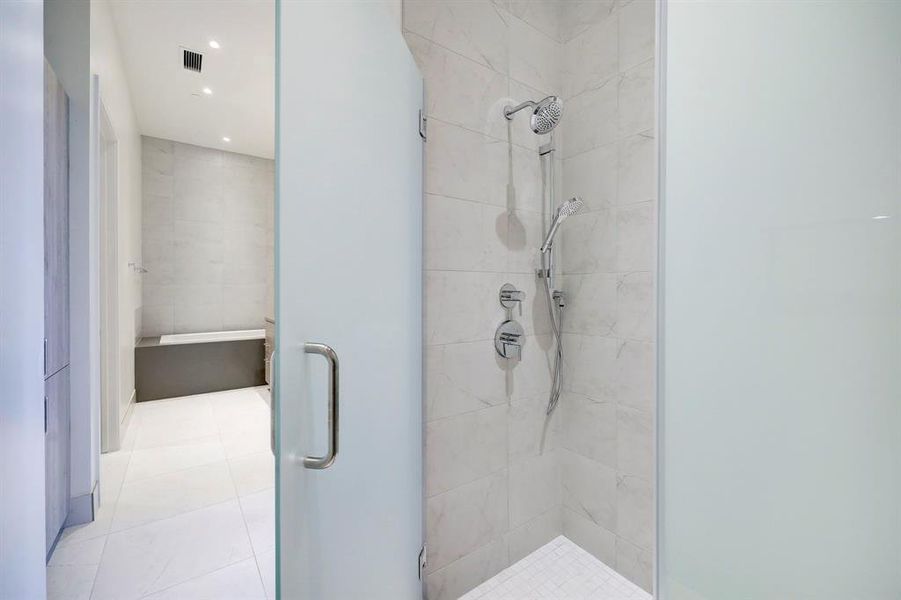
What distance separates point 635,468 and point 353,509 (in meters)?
1.14

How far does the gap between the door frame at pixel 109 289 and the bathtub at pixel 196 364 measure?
1146 millimetres

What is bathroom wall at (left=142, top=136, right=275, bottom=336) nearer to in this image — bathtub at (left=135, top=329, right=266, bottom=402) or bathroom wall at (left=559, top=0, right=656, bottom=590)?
bathtub at (left=135, top=329, right=266, bottom=402)

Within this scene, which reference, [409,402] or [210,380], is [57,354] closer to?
[409,402]

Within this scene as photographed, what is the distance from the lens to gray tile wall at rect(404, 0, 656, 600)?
145cm

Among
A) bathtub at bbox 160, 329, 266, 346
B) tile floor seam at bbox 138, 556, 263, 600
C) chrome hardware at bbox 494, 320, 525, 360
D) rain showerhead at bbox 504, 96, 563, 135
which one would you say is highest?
rain showerhead at bbox 504, 96, 563, 135

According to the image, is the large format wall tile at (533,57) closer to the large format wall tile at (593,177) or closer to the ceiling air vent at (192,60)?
the large format wall tile at (593,177)

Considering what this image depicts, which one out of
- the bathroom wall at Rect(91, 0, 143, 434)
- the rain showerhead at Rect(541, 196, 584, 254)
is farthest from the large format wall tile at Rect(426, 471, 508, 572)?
the bathroom wall at Rect(91, 0, 143, 434)

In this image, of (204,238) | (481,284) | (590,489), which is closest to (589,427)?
(590,489)

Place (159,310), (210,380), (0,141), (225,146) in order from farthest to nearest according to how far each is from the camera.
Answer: (225,146) → (159,310) → (210,380) → (0,141)

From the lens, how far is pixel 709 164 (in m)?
0.68

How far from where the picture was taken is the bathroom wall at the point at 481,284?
1.43m

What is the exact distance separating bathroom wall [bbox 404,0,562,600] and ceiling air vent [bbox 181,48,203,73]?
2430 mm

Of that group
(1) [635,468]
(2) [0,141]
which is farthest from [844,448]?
(2) [0,141]

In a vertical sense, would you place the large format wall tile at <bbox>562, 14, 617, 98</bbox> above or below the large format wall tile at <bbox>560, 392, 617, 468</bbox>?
above
